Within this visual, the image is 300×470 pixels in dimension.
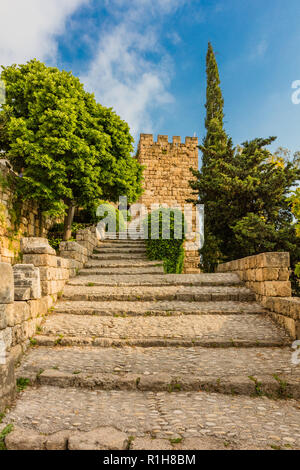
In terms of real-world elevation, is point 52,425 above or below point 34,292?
below

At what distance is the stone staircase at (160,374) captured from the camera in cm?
222

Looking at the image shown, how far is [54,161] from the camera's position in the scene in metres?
9.36

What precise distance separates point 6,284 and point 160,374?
76.3 inches

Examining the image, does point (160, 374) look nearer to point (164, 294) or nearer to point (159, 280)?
point (164, 294)

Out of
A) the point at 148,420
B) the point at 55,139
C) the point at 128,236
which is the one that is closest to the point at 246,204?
the point at 128,236

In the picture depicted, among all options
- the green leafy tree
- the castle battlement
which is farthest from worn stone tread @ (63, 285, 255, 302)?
the castle battlement

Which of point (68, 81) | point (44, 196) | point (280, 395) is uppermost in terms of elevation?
point (68, 81)

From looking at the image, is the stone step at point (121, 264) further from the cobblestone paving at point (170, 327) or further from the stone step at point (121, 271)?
the cobblestone paving at point (170, 327)

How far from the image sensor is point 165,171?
18.8 metres

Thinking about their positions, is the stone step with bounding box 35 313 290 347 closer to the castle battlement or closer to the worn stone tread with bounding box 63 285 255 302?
the worn stone tread with bounding box 63 285 255 302

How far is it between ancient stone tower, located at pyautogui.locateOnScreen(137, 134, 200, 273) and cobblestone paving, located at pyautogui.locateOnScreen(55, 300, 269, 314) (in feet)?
42.2

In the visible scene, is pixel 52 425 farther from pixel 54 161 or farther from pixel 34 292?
pixel 54 161
